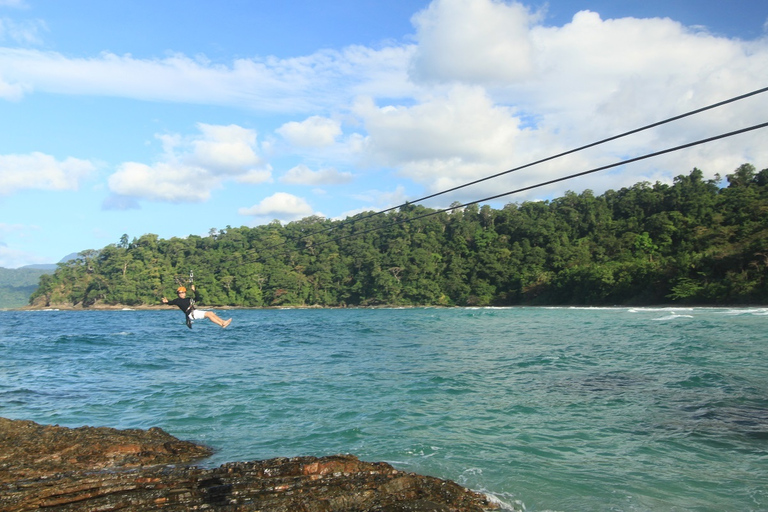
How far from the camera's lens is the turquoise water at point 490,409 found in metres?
8.47

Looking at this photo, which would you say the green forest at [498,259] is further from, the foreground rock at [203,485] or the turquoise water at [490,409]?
the foreground rock at [203,485]

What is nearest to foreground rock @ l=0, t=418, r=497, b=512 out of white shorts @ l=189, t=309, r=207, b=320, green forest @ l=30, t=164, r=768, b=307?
white shorts @ l=189, t=309, r=207, b=320

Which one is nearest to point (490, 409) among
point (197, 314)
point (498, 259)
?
point (197, 314)

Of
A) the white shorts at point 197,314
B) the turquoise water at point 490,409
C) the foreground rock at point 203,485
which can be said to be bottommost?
the turquoise water at point 490,409

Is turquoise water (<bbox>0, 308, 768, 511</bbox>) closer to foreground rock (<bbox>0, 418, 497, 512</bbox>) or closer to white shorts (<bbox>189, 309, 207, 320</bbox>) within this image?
foreground rock (<bbox>0, 418, 497, 512</bbox>)

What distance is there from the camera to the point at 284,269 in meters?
124

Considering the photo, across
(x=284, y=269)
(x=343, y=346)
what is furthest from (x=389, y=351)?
(x=284, y=269)

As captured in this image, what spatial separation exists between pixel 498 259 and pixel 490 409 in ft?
328

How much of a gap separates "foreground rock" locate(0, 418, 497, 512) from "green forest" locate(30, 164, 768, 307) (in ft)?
192

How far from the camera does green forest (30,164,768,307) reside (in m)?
69.8

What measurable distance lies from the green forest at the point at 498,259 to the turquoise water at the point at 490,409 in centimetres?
4495

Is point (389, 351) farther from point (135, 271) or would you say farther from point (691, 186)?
point (135, 271)

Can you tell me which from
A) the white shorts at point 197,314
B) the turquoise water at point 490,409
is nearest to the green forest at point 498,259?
the turquoise water at point 490,409

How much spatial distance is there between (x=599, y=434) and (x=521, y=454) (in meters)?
2.22
